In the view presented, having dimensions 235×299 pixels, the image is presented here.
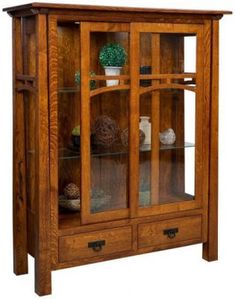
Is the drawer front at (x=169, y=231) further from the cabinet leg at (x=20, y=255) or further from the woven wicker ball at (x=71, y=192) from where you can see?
the cabinet leg at (x=20, y=255)

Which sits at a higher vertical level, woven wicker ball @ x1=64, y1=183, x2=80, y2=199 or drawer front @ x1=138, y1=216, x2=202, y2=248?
woven wicker ball @ x1=64, y1=183, x2=80, y2=199

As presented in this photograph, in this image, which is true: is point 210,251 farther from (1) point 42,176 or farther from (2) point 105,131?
(1) point 42,176

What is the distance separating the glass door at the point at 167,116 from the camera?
4203mm

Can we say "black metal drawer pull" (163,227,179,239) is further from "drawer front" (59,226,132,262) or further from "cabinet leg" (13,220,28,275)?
"cabinet leg" (13,220,28,275)

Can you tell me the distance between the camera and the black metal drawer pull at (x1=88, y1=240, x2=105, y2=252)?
411 cm

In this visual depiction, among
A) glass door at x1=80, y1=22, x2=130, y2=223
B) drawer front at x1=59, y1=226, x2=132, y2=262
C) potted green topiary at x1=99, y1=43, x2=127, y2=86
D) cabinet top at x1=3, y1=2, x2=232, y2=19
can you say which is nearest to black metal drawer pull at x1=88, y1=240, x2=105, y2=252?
drawer front at x1=59, y1=226, x2=132, y2=262

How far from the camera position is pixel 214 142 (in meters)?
4.49

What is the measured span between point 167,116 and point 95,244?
1055 mm

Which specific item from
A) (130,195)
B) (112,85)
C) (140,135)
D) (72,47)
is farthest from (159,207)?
(72,47)

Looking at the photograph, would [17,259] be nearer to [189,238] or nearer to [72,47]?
[189,238]

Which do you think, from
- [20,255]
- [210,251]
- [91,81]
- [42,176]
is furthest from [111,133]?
[210,251]

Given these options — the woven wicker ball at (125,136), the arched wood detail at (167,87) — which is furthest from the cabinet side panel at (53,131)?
the arched wood detail at (167,87)

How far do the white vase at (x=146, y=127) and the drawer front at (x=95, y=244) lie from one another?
2.06 ft

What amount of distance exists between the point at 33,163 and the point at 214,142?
1.33 metres
